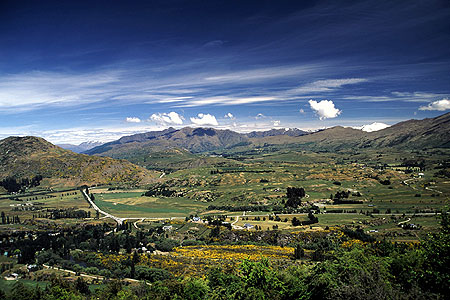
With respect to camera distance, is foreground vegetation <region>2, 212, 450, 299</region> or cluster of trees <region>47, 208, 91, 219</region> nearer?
foreground vegetation <region>2, 212, 450, 299</region>

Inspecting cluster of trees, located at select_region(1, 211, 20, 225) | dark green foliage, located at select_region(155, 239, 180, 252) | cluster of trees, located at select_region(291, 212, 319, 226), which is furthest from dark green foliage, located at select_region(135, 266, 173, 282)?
cluster of trees, located at select_region(1, 211, 20, 225)

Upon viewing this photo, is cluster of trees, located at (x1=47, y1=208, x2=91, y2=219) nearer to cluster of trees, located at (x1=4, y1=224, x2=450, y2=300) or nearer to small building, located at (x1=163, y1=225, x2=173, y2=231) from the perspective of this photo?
small building, located at (x1=163, y1=225, x2=173, y2=231)

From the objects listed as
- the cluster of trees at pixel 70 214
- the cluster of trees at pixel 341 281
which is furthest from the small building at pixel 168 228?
the cluster of trees at pixel 341 281

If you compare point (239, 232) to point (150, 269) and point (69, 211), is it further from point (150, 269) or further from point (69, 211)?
point (69, 211)

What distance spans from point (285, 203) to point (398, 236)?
83443mm

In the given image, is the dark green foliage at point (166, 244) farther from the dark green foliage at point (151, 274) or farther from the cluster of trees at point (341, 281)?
the cluster of trees at point (341, 281)

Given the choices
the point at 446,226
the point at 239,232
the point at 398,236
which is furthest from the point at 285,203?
the point at 446,226

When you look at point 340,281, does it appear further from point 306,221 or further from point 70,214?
point 70,214

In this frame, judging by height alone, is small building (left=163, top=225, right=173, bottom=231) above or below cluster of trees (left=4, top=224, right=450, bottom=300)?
below

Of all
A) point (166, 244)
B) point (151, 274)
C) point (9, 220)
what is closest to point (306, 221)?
point (166, 244)

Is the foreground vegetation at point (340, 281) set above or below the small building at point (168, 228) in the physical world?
above

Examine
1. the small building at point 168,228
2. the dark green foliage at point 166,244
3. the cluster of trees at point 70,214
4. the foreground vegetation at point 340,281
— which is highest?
the foreground vegetation at point 340,281

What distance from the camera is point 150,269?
96375mm

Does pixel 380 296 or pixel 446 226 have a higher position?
pixel 446 226
